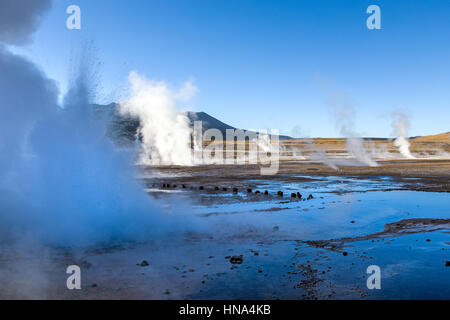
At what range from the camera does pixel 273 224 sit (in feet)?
38.9

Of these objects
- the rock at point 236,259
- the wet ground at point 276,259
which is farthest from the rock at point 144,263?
the rock at point 236,259

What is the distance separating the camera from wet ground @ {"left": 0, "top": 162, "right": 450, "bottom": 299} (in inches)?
241

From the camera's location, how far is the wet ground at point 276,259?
6.11 meters

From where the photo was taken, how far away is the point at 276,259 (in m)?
7.97

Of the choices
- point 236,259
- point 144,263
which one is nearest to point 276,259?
point 236,259

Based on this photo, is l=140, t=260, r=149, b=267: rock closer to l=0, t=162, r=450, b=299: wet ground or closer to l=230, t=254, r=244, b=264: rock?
l=0, t=162, r=450, b=299: wet ground

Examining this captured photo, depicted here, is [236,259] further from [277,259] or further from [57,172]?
[57,172]

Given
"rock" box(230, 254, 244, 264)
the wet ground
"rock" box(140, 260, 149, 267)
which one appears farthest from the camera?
"rock" box(230, 254, 244, 264)

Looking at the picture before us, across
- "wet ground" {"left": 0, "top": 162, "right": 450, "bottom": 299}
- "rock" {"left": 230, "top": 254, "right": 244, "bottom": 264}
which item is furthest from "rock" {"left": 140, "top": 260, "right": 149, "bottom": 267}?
"rock" {"left": 230, "top": 254, "right": 244, "bottom": 264}

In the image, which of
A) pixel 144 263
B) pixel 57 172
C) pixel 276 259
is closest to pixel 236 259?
pixel 276 259

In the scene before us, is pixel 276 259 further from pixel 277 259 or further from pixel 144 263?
pixel 144 263

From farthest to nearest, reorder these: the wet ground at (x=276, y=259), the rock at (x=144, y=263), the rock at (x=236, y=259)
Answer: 1. the rock at (x=236, y=259)
2. the rock at (x=144, y=263)
3. the wet ground at (x=276, y=259)

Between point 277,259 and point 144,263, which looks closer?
point 144,263

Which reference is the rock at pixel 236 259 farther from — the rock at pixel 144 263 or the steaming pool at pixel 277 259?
the rock at pixel 144 263
